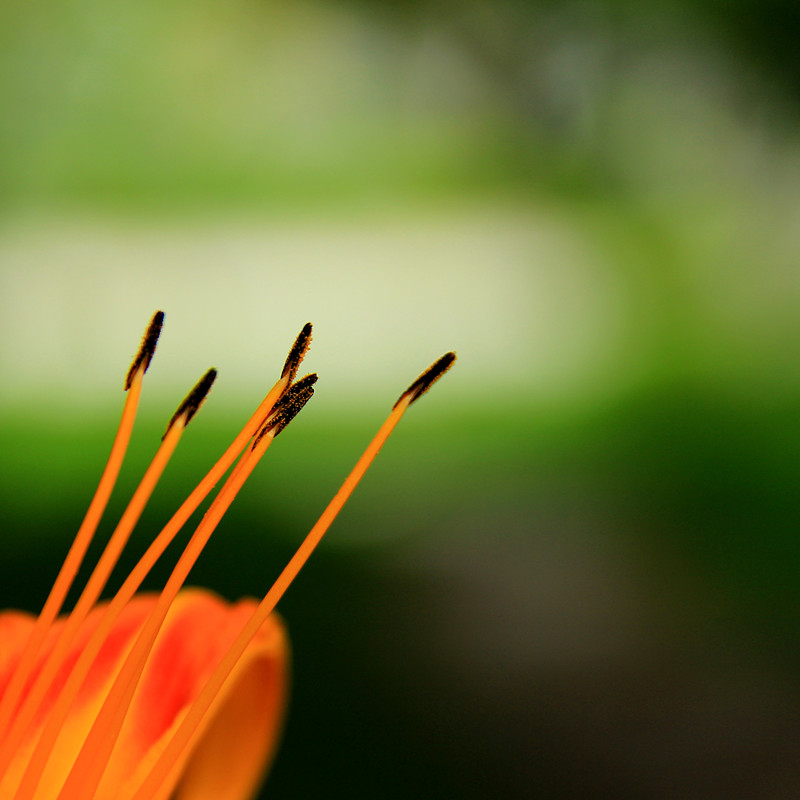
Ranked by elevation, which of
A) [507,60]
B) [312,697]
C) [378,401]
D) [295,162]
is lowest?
[312,697]

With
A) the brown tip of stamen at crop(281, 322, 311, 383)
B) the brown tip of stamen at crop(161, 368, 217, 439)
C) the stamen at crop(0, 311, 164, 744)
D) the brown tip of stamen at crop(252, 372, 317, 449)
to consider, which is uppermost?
the brown tip of stamen at crop(281, 322, 311, 383)

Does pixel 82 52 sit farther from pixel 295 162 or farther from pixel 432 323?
pixel 432 323

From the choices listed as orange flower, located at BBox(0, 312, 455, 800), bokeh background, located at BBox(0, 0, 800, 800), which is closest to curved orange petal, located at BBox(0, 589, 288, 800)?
orange flower, located at BBox(0, 312, 455, 800)

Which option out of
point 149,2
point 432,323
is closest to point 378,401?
point 432,323

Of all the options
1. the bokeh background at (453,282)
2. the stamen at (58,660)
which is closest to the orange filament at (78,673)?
the stamen at (58,660)

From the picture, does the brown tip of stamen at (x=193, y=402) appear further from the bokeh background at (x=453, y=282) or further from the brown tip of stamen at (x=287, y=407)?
the bokeh background at (x=453, y=282)

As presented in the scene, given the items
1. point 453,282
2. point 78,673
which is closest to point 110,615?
point 78,673

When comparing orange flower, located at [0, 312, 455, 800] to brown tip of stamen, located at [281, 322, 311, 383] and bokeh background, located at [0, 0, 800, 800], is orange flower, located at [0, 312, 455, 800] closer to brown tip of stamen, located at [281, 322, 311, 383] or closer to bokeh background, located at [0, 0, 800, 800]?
brown tip of stamen, located at [281, 322, 311, 383]
